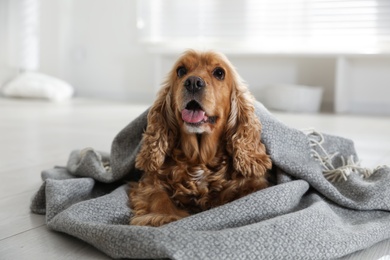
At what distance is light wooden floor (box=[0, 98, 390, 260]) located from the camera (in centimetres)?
130

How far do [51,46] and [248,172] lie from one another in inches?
185

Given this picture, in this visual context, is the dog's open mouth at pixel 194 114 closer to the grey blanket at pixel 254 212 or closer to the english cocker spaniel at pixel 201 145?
the english cocker spaniel at pixel 201 145

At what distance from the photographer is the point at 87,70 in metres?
5.69

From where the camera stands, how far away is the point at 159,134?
153cm

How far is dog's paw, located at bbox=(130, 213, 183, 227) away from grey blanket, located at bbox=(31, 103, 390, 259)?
0.07m

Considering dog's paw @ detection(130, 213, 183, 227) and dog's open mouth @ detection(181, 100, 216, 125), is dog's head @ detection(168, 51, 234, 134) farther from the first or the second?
dog's paw @ detection(130, 213, 183, 227)

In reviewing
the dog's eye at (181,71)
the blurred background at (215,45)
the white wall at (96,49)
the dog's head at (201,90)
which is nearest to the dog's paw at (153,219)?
the dog's head at (201,90)

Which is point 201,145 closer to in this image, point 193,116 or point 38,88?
point 193,116

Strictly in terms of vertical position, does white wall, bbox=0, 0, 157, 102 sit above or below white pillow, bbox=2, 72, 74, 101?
above

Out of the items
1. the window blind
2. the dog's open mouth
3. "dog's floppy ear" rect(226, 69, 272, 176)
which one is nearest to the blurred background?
the window blind

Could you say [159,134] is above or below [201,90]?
below

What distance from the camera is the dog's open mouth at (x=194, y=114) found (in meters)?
1.44

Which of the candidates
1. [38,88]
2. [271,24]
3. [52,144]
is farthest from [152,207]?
[38,88]

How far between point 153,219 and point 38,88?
4.32 metres
